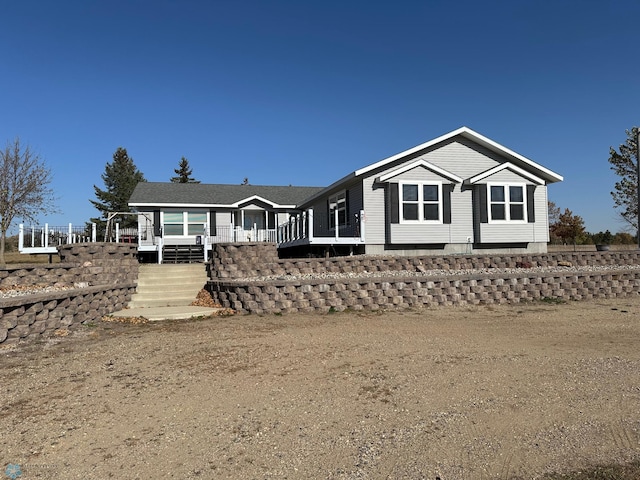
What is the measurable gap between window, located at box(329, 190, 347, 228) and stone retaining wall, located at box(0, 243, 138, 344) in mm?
8748

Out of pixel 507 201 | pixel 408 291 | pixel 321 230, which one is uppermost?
pixel 507 201

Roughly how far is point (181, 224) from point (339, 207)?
828 centimetres

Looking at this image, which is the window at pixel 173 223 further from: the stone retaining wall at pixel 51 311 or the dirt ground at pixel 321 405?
the dirt ground at pixel 321 405

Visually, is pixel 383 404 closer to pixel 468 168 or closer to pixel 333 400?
pixel 333 400

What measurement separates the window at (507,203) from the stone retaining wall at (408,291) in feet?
16.5

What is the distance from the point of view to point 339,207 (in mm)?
18875

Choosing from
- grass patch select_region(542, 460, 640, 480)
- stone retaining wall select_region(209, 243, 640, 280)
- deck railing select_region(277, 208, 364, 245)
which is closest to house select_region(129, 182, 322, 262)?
deck railing select_region(277, 208, 364, 245)

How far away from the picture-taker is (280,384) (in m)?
4.91

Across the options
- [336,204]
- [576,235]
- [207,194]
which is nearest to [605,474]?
[336,204]

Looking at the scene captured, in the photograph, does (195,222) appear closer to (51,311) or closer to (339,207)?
(339,207)

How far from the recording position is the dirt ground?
3.21m

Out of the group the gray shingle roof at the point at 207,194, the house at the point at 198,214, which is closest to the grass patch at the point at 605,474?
the house at the point at 198,214

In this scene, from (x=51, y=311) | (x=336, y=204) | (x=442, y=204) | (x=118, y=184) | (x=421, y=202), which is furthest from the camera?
(x=118, y=184)

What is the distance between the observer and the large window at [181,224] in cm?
2208
